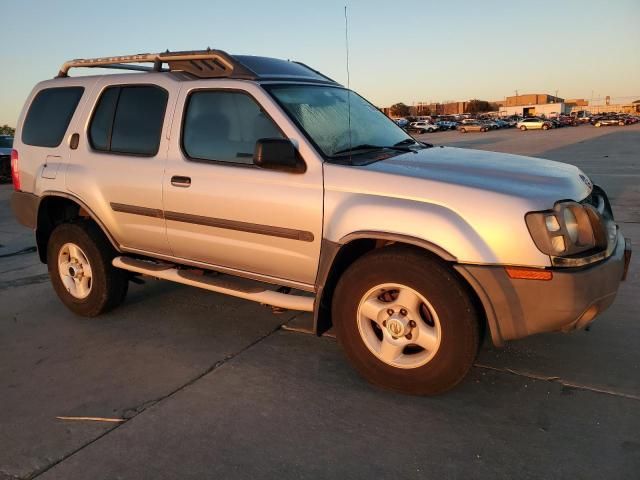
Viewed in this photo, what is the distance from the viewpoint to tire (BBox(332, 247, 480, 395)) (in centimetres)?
290

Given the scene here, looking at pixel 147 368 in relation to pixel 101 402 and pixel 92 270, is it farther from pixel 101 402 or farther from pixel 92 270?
pixel 92 270

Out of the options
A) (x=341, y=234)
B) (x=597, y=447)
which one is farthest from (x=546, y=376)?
(x=341, y=234)

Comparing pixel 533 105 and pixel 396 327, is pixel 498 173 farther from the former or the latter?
pixel 533 105

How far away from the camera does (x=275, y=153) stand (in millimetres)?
3193

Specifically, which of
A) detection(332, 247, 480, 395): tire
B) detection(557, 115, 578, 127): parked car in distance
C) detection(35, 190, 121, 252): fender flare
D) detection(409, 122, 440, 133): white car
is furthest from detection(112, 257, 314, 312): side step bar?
detection(557, 115, 578, 127): parked car in distance

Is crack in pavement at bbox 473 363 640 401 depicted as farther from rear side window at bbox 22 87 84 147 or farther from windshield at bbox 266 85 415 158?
rear side window at bbox 22 87 84 147

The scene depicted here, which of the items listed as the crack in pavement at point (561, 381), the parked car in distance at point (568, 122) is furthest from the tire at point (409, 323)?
the parked car in distance at point (568, 122)

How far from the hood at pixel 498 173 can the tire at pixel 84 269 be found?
2.48 m

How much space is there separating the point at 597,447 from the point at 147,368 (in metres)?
2.68

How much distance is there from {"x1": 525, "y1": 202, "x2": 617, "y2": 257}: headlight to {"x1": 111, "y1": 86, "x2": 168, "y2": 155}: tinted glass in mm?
2705

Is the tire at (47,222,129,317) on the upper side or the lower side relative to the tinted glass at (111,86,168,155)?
lower

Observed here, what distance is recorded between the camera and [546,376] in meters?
3.33

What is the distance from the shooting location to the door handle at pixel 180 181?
12.4 ft

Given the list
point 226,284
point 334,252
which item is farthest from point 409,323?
point 226,284
